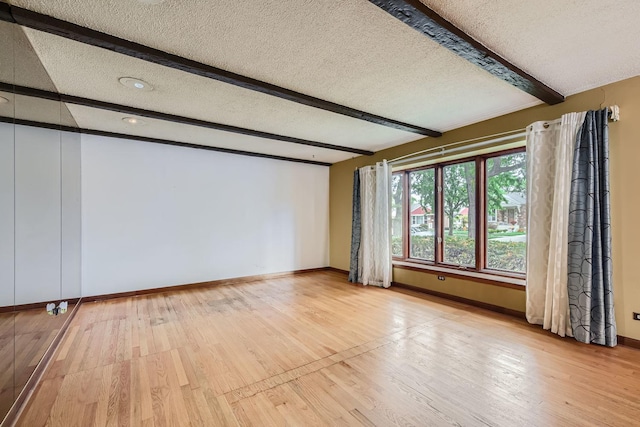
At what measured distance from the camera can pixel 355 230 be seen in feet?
17.0

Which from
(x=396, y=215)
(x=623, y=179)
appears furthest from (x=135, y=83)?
(x=623, y=179)

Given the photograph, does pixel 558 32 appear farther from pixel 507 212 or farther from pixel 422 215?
pixel 422 215

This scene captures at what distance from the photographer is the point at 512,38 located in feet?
6.14

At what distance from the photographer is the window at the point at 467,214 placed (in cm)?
340

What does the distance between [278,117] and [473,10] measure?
224 cm

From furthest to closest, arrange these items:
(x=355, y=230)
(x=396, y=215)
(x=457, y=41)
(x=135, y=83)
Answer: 1. (x=355, y=230)
2. (x=396, y=215)
3. (x=135, y=83)
4. (x=457, y=41)

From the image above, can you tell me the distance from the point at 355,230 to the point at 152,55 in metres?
4.02

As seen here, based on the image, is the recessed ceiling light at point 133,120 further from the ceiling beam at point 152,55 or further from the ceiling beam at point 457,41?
the ceiling beam at point 457,41

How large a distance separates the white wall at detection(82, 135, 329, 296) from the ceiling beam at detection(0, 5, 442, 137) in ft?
8.87

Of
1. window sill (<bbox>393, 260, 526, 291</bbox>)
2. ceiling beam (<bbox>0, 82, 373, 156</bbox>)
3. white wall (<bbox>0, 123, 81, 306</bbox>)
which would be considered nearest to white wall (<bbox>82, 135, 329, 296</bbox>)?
white wall (<bbox>0, 123, 81, 306</bbox>)

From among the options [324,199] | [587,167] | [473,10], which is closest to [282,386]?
[473,10]

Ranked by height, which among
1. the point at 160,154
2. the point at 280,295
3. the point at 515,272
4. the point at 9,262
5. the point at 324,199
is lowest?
the point at 280,295

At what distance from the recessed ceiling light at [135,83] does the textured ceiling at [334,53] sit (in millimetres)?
65

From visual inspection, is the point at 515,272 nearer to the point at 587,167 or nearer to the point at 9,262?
the point at 587,167
